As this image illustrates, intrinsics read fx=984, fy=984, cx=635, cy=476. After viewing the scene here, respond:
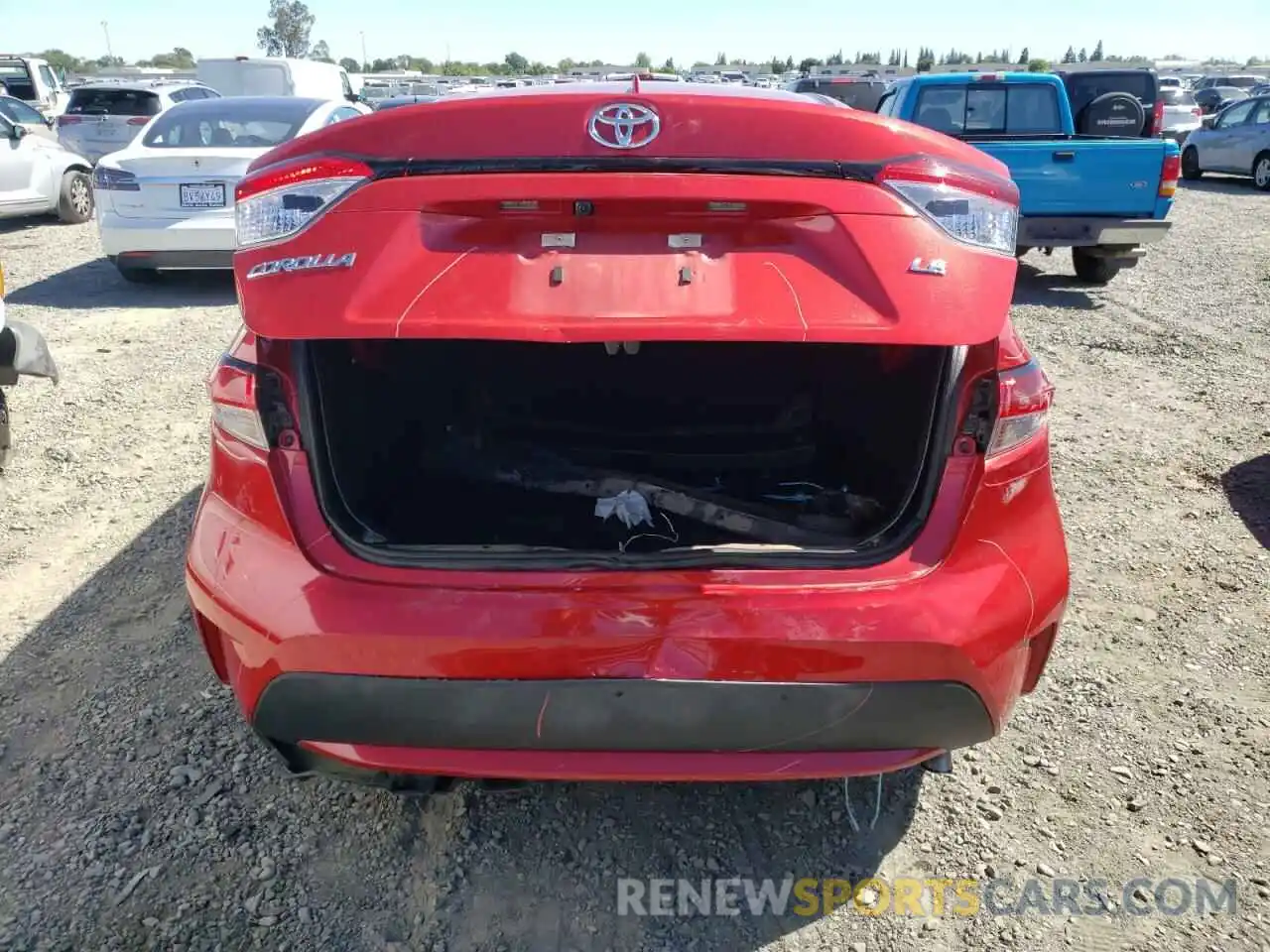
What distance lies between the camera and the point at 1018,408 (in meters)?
2.01

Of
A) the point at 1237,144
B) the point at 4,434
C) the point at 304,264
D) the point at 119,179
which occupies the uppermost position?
the point at 304,264

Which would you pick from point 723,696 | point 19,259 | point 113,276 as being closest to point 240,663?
point 723,696

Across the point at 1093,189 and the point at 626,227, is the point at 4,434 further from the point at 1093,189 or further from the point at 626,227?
the point at 1093,189

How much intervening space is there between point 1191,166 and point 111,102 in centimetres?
1912

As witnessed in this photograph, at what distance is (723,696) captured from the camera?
1870 mm

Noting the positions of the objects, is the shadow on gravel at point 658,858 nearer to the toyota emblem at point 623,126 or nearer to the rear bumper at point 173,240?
the toyota emblem at point 623,126

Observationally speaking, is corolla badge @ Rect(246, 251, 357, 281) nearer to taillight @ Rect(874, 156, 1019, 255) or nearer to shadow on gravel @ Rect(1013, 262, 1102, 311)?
taillight @ Rect(874, 156, 1019, 255)

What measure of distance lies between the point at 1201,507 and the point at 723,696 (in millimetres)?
3416

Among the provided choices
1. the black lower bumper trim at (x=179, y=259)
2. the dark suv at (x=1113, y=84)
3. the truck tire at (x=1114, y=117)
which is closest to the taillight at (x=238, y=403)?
the black lower bumper trim at (x=179, y=259)

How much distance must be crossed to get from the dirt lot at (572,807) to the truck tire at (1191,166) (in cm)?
1731

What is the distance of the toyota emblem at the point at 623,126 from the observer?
→ 6.01 feet

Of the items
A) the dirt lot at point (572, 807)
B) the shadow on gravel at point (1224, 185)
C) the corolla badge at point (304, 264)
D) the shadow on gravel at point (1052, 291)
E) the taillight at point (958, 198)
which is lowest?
the shadow on gravel at point (1224, 185)

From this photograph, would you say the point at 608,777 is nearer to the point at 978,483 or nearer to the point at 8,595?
the point at 978,483

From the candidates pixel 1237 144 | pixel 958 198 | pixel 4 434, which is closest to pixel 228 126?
pixel 4 434
